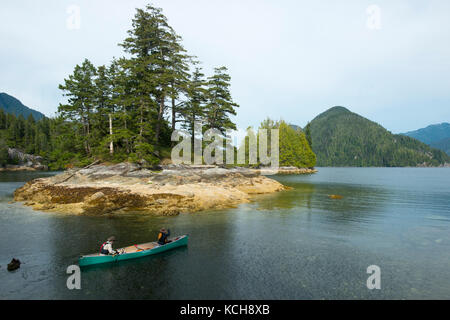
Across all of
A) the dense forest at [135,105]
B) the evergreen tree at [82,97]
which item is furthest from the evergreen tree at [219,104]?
the evergreen tree at [82,97]

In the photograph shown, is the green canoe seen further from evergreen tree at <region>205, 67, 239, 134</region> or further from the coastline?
evergreen tree at <region>205, 67, 239, 134</region>

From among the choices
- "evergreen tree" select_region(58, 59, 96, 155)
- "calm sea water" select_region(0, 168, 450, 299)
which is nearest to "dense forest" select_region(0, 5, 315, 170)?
"evergreen tree" select_region(58, 59, 96, 155)

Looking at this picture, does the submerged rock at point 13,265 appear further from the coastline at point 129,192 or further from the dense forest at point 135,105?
the dense forest at point 135,105

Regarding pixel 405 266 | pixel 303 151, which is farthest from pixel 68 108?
pixel 303 151

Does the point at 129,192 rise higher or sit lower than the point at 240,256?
higher

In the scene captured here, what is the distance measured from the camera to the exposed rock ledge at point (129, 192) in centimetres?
3025

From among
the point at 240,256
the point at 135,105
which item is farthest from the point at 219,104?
the point at 240,256

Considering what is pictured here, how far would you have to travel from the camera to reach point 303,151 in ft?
433

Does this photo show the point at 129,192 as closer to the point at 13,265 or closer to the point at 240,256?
the point at 13,265

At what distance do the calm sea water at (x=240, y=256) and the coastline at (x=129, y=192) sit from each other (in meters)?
3.19

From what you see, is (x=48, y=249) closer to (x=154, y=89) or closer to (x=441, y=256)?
(x=441, y=256)

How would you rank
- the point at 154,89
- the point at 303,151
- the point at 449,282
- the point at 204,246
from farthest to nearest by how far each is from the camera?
the point at 303,151
the point at 154,89
the point at 204,246
the point at 449,282

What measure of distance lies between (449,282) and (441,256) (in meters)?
4.60

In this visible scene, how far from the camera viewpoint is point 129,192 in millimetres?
32500
